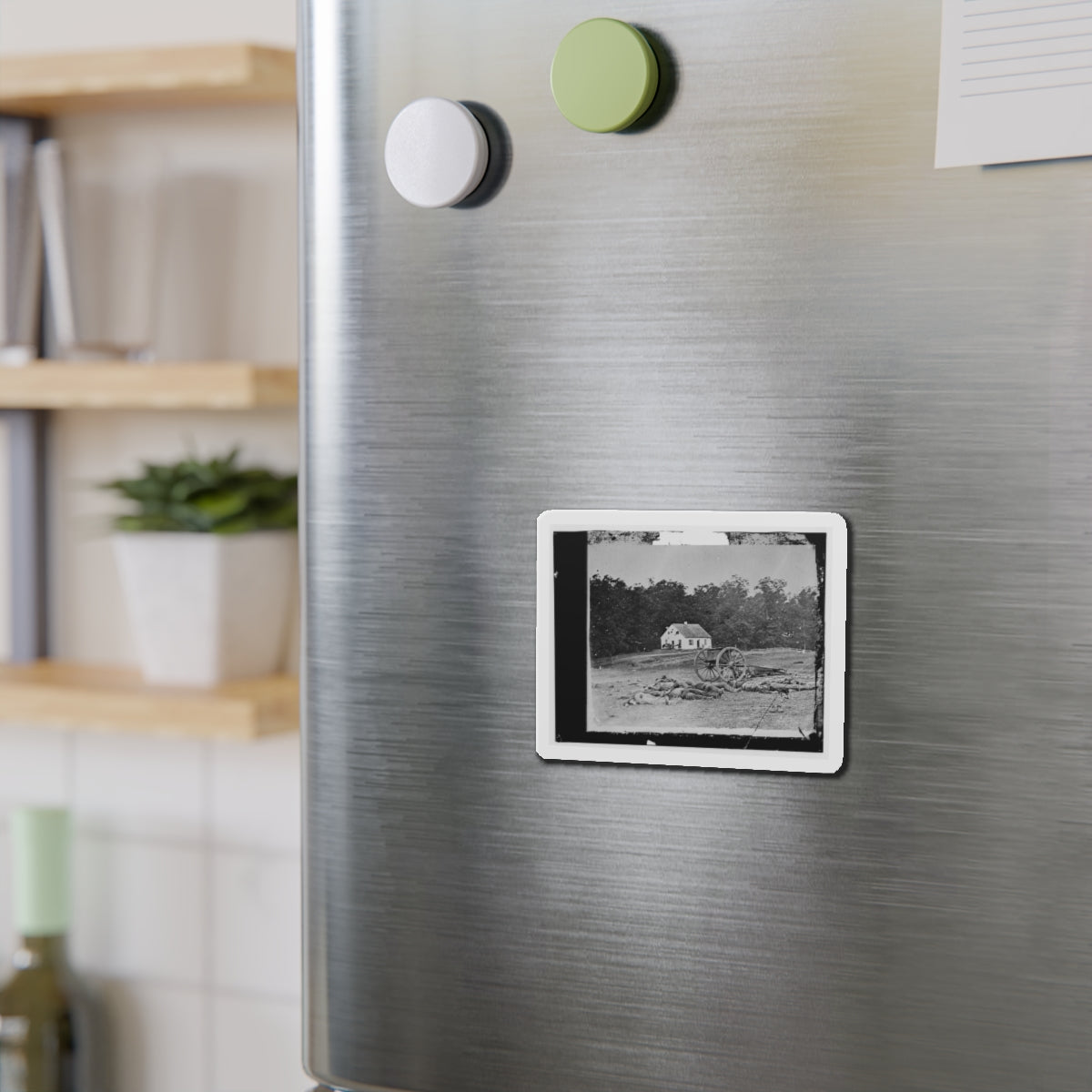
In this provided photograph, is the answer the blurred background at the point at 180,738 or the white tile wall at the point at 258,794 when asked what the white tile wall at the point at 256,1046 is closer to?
the blurred background at the point at 180,738

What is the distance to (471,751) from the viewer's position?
56 cm

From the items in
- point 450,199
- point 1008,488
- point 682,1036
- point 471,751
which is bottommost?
point 682,1036

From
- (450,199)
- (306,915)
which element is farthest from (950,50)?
(306,915)

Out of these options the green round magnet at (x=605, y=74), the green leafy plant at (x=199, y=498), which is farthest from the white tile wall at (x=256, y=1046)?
the green round magnet at (x=605, y=74)

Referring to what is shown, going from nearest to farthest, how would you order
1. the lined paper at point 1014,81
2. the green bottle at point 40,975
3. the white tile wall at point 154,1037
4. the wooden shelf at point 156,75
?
1. the lined paper at point 1014,81
2. the wooden shelf at point 156,75
3. the green bottle at point 40,975
4. the white tile wall at point 154,1037

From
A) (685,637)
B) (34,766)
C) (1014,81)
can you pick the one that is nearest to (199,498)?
(34,766)

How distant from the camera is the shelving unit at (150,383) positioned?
1.03 metres

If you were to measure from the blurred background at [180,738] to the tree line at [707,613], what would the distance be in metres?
0.72

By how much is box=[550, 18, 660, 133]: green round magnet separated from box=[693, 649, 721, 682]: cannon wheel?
213 mm

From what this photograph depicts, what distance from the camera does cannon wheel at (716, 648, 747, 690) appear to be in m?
0.52

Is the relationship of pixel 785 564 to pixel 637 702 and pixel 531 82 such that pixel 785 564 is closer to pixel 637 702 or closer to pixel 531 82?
pixel 637 702

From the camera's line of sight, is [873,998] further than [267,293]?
No

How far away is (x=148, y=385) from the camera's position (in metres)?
1.07

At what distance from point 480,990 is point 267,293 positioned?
0.81 metres
